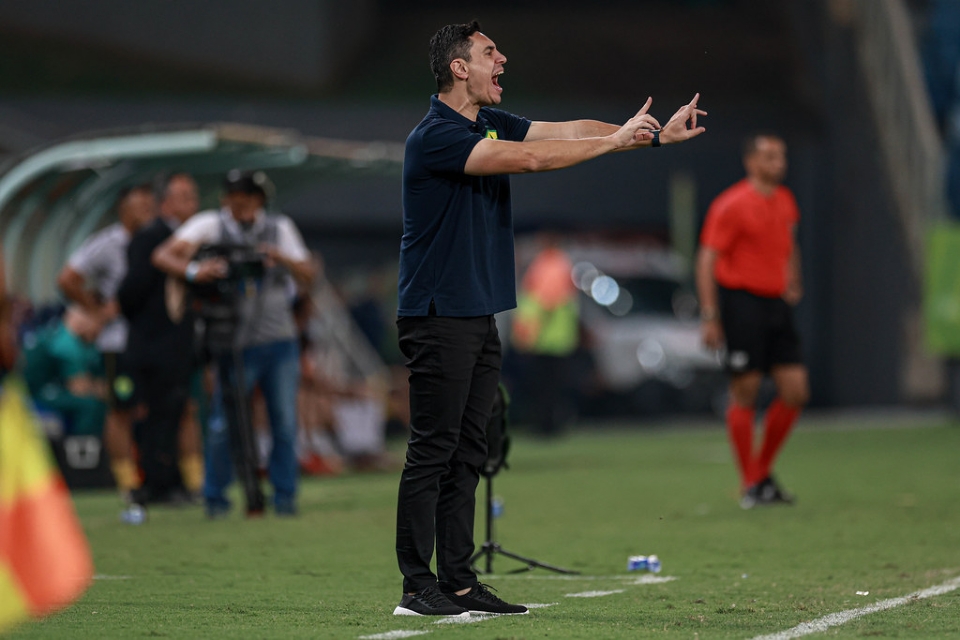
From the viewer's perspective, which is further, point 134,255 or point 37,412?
point 37,412

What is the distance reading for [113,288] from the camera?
13062mm

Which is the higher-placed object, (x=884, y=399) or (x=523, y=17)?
(x=523, y=17)

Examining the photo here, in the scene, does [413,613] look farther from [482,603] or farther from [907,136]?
[907,136]

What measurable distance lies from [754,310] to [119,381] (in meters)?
4.45

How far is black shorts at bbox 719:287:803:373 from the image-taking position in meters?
11.6

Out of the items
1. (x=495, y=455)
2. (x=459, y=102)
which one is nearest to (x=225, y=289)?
(x=495, y=455)

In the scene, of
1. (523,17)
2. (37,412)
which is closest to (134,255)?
(37,412)

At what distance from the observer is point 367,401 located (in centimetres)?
1641

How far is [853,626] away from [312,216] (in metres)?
22.8

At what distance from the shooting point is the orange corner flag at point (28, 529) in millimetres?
5309

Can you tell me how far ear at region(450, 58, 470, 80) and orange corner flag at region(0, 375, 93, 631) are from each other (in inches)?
82.8

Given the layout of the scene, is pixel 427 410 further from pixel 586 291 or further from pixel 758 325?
pixel 586 291

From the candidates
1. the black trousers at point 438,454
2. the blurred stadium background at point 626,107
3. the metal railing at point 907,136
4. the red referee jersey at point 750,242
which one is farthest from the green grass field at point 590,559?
the blurred stadium background at point 626,107

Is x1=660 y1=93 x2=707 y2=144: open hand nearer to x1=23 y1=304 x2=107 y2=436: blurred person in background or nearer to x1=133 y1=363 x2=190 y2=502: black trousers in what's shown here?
x1=133 y1=363 x2=190 y2=502: black trousers
